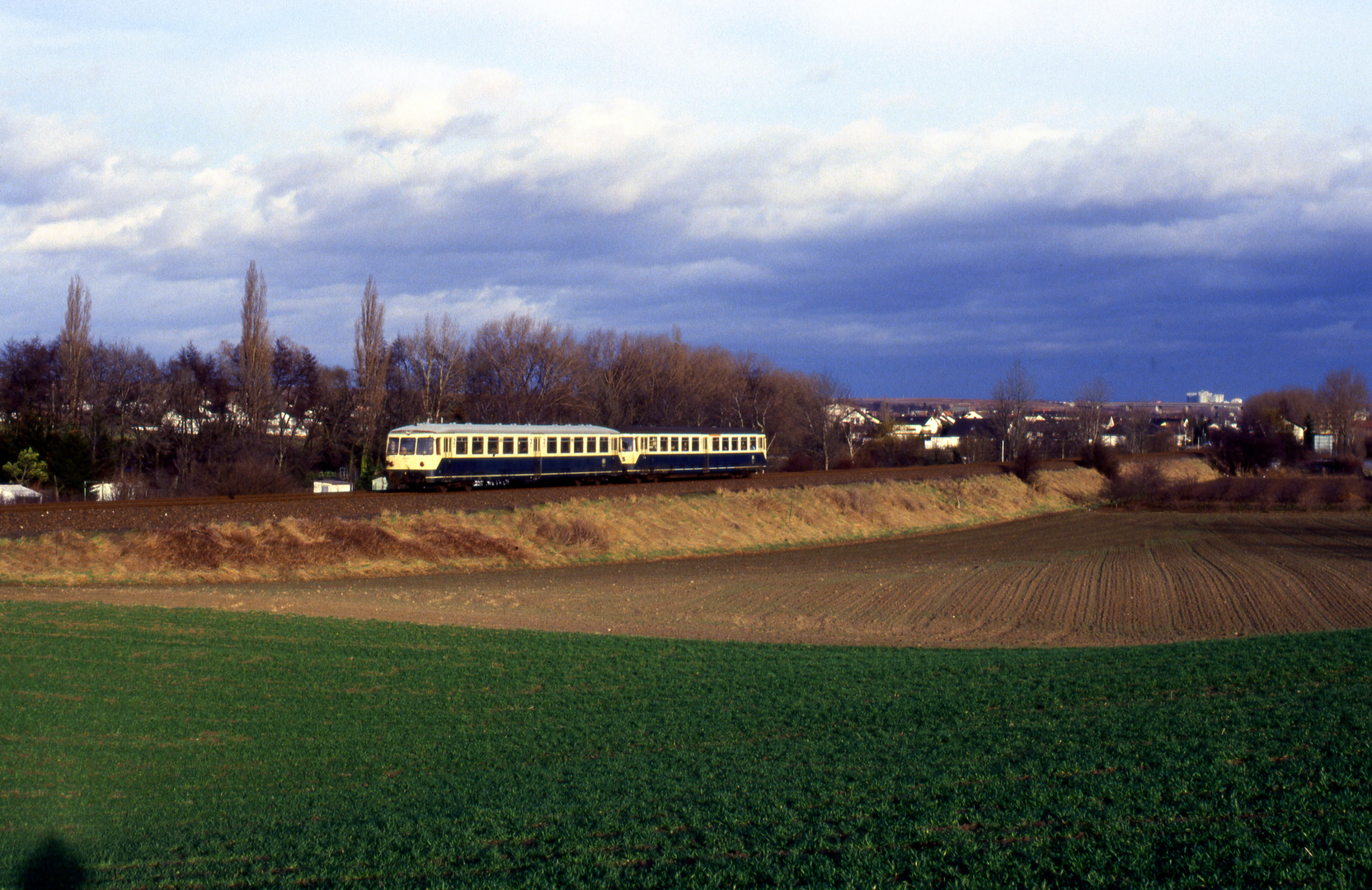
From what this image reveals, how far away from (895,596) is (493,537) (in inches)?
531

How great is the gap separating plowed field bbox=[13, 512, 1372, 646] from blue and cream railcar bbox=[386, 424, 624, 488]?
972 cm

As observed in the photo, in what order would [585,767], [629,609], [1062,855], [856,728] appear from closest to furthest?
1. [1062,855]
2. [585,767]
3. [856,728]
4. [629,609]

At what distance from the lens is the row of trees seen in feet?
170

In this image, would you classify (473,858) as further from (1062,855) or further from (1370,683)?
(1370,683)

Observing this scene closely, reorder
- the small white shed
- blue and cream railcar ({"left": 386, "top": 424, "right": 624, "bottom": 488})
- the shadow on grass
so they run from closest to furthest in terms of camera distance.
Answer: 1. the shadow on grass
2. the small white shed
3. blue and cream railcar ({"left": 386, "top": 424, "right": 624, "bottom": 488})

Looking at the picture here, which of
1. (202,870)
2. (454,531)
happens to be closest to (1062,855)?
(202,870)

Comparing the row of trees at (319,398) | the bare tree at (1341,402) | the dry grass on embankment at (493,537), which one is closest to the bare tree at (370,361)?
the row of trees at (319,398)

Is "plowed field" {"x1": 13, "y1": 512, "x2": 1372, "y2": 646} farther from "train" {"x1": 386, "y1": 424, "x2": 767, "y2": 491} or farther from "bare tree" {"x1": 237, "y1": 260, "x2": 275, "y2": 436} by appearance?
"bare tree" {"x1": 237, "y1": 260, "x2": 275, "y2": 436}

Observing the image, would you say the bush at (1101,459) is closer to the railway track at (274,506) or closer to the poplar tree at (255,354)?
the railway track at (274,506)

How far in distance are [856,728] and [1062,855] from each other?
5.16 m

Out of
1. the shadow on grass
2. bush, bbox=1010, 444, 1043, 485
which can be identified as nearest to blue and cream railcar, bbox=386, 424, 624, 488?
the shadow on grass

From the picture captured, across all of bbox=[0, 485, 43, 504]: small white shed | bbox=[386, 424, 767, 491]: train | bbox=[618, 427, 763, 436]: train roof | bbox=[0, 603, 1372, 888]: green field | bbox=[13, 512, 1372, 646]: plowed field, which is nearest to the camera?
bbox=[0, 603, 1372, 888]: green field

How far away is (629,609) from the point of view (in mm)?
23453

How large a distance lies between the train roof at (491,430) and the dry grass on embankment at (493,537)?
18.8 ft
